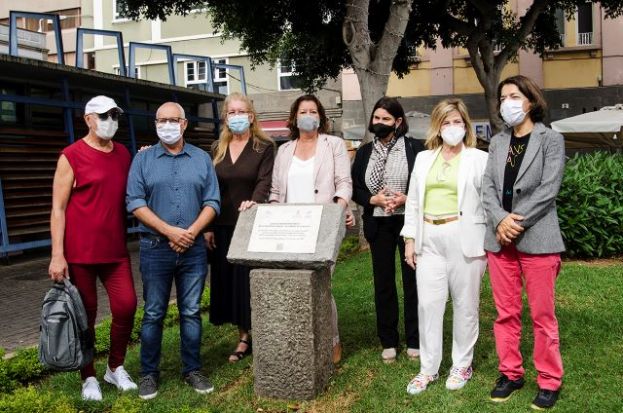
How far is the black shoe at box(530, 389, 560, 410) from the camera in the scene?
4.16 m

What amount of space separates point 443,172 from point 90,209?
7.97 feet

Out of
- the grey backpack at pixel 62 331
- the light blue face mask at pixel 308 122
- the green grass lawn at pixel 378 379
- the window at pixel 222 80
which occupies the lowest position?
the green grass lawn at pixel 378 379

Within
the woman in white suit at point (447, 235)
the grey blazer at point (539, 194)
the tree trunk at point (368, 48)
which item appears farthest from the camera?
the tree trunk at point (368, 48)

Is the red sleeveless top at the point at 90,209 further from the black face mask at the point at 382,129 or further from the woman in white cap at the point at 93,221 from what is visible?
the black face mask at the point at 382,129

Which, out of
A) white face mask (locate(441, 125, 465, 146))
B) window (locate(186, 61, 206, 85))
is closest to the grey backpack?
white face mask (locate(441, 125, 465, 146))

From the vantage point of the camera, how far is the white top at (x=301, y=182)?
16.7 ft

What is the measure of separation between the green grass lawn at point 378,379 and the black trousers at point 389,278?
24 centimetres

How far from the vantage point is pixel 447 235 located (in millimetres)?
4461

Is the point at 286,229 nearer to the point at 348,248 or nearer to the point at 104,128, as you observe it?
the point at 104,128

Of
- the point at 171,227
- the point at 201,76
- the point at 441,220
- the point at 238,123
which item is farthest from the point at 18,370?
the point at 201,76

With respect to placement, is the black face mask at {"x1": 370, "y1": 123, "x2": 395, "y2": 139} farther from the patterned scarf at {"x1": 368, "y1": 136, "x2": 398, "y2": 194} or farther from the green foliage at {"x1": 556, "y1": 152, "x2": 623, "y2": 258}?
the green foliage at {"x1": 556, "y1": 152, "x2": 623, "y2": 258}

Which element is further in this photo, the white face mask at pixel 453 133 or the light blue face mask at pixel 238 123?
the light blue face mask at pixel 238 123

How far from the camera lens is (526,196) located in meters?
4.15

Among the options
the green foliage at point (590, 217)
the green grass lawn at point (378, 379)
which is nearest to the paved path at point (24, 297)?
the green grass lawn at point (378, 379)
